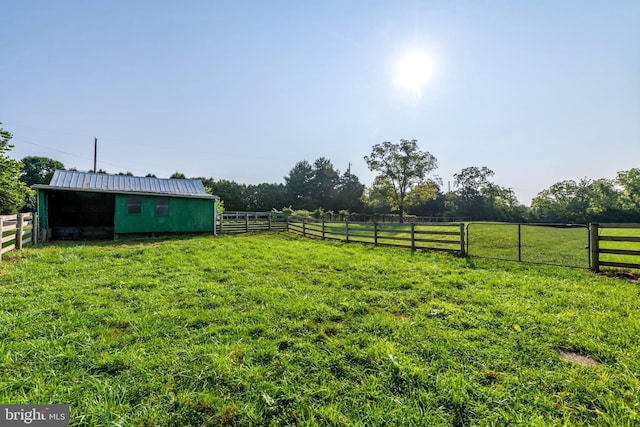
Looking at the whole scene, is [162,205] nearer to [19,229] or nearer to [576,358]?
[19,229]

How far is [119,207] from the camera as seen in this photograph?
12.4 meters

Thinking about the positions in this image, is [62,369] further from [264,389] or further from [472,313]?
[472,313]

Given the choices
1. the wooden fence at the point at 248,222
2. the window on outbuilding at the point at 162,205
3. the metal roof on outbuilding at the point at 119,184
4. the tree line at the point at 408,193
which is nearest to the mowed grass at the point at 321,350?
the window on outbuilding at the point at 162,205

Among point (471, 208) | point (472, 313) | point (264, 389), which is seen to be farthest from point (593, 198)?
point (264, 389)

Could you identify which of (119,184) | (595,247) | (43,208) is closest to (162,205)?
(119,184)

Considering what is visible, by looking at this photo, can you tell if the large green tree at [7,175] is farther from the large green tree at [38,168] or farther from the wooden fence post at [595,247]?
the large green tree at [38,168]

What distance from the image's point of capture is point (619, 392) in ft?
6.50

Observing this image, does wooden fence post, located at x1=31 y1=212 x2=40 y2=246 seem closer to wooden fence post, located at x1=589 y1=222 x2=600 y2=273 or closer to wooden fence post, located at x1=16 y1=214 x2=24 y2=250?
wooden fence post, located at x1=16 y1=214 x2=24 y2=250

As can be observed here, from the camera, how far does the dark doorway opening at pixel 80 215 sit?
43.4 feet

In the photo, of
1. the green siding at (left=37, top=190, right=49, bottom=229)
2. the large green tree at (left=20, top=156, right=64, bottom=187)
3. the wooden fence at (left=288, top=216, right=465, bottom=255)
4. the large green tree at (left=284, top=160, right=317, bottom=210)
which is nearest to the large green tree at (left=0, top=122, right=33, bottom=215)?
the green siding at (left=37, top=190, right=49, bottom=229)

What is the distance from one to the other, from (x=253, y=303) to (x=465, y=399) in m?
2.72

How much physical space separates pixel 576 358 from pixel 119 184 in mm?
17480

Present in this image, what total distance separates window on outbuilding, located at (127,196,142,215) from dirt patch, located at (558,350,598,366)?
15.0 m

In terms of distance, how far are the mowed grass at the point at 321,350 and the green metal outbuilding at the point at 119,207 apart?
28.1ft
